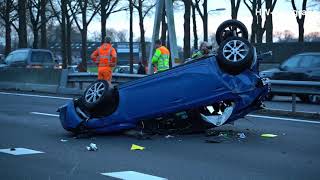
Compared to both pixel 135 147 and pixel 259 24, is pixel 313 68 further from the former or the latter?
pixel 259 24

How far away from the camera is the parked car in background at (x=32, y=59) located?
26.5 metres

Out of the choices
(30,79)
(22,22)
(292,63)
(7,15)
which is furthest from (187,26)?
(292,63)

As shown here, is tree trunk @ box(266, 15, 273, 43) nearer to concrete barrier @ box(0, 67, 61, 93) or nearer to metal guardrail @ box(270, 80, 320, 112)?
concrete barrier @ box(0, 67, 61, 93)

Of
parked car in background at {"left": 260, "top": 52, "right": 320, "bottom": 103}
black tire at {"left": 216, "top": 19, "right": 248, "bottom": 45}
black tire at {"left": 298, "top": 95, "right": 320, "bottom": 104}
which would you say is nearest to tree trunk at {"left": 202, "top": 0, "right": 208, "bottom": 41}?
parked car in background at {"left": 260, "top": 52, "right": 320, "bottom": 103}

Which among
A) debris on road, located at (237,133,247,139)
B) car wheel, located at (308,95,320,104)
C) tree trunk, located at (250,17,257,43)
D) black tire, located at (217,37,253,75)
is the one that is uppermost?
tree trunk, located at (250,17,257,43)

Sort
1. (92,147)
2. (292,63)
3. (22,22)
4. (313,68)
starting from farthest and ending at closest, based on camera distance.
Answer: (22,22), (292,63), (313,68), (92,147)

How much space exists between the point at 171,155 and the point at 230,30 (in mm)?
3011

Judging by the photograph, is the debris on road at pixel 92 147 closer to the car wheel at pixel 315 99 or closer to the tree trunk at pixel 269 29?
the car wheel at pixel 315 99

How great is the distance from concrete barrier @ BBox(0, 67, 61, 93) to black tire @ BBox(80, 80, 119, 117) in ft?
39.8

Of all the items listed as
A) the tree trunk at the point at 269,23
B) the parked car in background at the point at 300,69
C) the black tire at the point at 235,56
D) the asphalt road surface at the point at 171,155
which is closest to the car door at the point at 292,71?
the parked car in background at the point at 300,69

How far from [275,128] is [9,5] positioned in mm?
38113

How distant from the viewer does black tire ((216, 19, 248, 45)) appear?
10.2 meters

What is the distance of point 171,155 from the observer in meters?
8.20

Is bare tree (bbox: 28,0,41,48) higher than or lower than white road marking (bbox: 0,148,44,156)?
higher
